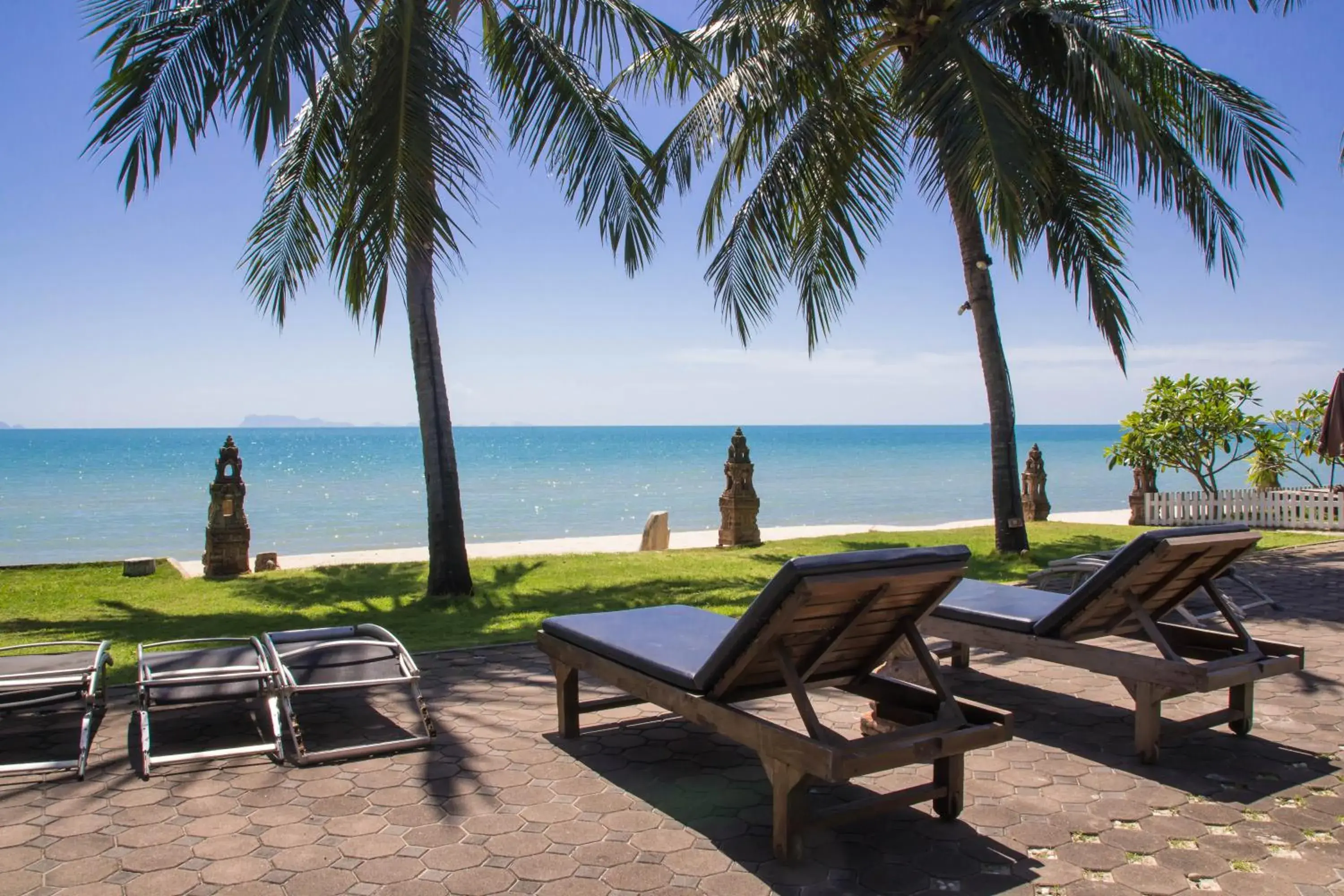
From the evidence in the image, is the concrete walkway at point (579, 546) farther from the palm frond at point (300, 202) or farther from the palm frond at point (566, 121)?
the palm frond at point (566, 121)

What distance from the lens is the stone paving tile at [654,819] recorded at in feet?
9.59

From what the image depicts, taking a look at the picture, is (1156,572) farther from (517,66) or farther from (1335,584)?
(517,66)

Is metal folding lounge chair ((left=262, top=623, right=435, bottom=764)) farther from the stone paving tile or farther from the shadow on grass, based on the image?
the shadow on grass

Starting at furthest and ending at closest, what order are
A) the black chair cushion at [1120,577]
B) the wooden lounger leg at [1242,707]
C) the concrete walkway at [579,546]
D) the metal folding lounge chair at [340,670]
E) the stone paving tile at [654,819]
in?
the concrete walkway at [579,546], the wooden lounger leg at [1242,707], the metal folding lounge chair at [340,670], the black chair cushion at [1120,577], the stone paving tile at [654,819]

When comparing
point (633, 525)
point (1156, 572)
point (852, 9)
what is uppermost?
point (852, 9)

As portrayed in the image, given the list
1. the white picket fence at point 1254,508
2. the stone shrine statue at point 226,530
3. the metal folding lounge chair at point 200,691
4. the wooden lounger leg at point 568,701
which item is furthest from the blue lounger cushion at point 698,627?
the white picket fence at point 1254,508

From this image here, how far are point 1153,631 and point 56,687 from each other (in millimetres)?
4744

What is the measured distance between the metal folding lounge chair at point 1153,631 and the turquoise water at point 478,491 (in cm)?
2293

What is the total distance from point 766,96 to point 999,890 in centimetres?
889

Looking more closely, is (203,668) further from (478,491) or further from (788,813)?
(478,491)

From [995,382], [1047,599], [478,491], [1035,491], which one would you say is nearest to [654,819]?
[1047,599]

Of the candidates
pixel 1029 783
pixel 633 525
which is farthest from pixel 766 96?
pixel 633 525

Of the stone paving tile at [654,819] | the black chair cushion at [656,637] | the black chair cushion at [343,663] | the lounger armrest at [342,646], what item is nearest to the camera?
the stone paving tile at [654,819]

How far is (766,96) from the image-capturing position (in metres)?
10.1
